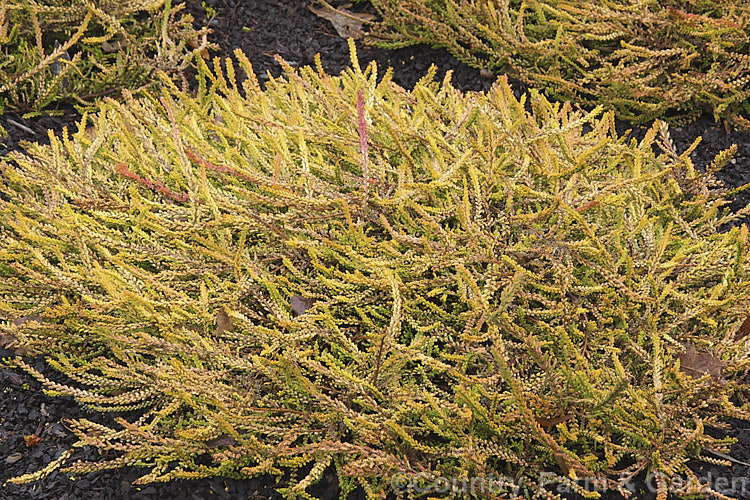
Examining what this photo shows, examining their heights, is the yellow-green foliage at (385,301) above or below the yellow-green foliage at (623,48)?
below

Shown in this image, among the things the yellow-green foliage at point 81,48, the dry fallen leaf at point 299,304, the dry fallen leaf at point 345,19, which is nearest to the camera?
the dry fallen leaf at point 299,304

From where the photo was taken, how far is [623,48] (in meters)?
3.10

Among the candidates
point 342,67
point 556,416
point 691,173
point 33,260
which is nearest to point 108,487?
point 33,260

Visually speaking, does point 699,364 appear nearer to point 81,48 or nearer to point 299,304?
point 299,304

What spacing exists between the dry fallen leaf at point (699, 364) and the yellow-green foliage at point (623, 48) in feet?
4.68

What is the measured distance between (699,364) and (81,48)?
112 inches

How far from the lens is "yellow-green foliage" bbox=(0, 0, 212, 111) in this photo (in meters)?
2.89

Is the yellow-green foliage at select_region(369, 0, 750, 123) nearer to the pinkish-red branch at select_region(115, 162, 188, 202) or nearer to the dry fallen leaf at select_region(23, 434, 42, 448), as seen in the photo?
the pinkish-red branch at select_region(115, 162, 188, 202)

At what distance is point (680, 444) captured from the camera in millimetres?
1525

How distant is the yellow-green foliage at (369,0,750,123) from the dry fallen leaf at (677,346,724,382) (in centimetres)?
143

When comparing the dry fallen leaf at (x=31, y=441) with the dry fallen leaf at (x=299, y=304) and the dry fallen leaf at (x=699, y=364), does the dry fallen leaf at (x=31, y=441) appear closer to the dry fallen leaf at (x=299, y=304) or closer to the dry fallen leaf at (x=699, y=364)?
the dry fallen leaf at (x=299, y=304)

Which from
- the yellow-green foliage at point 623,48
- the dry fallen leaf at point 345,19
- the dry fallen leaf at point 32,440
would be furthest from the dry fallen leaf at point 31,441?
the dry fallen leaf at point 345,19

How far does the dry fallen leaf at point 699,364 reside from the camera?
1.69m

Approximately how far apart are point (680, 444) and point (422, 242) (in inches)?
29.2
